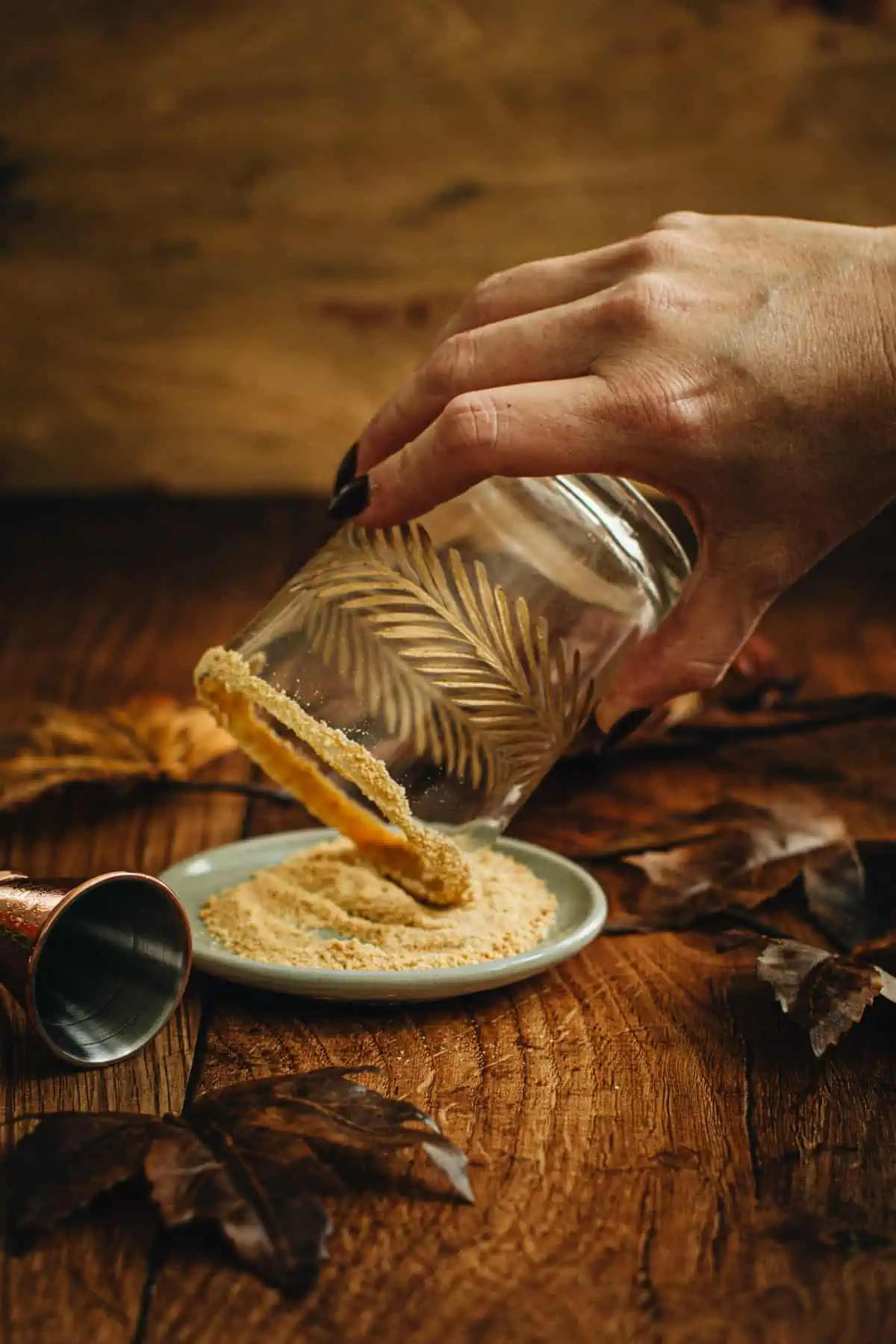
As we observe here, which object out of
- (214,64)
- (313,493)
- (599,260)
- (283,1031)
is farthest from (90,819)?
(214,64)

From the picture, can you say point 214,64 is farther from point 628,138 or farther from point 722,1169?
point 722,1169

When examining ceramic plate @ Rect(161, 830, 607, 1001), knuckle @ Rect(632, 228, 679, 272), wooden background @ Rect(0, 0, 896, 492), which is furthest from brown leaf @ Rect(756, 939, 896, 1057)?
wooden background @ Rect(0, 0, 896, 492)

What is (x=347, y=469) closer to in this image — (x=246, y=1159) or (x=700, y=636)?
(x=700, y=636)

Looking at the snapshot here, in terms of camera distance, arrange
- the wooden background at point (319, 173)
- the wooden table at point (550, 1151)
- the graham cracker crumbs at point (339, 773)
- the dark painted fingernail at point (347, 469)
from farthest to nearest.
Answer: the wooden background at point (319, 173)
the dark painted fingernail at point (347, 469)
the graham cracker crumbs at point (339, 773)
the wooden table at point (550, 1151)

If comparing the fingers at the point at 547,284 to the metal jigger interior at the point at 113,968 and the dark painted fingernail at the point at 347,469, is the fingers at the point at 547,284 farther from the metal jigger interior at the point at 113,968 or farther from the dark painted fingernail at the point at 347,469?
the metal jigger interior at the point at 113,968

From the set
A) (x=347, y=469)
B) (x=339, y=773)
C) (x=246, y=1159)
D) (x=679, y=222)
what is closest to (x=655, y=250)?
(x=679, y=222)

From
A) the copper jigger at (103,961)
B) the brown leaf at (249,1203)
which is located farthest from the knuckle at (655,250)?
the brown leaf at (249,1203)

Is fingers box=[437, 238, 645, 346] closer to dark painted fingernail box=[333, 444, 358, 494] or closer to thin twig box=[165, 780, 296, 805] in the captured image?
dark painted fingernail box=[333, 444, 358, 494]
